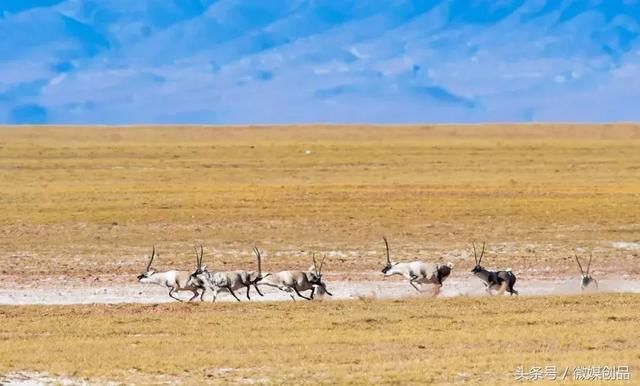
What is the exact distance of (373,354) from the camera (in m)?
15.9

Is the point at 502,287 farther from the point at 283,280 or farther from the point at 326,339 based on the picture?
the point at 326,339

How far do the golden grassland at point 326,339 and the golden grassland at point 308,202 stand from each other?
5.63 meters

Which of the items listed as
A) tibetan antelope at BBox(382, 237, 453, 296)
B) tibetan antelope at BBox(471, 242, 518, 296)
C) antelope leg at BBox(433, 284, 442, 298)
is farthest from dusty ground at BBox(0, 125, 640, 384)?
antelope leg at BBox(433, 284, 442, 298)

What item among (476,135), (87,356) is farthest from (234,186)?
(476,135)

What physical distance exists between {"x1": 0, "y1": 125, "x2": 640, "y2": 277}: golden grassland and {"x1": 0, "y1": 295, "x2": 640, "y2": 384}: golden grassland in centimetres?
563

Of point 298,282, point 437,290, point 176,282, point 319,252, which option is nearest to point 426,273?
point 437,290

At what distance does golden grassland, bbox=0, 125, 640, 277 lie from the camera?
27969 mm

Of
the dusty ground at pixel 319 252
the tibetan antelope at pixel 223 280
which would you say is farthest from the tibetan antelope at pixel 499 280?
the tibetan antelope at pixel 223 280

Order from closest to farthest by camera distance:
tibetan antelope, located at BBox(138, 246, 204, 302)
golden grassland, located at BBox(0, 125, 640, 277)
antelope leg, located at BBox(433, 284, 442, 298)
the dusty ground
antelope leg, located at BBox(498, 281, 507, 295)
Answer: the dusty ground → tibetan antelope, located at BBox(138, 246, 204, 302) → antelope leg, located at BBox(498, 281, 507, 295) → antelope leg, located at BBox(433, 284, 442, 298) → golden grassland, located at BBox(0, 125, 640, 277)

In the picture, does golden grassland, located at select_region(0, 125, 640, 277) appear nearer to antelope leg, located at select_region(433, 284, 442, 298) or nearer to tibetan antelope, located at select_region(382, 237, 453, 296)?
tibetan antelope, located at select_region(382, 237, 453, 296)

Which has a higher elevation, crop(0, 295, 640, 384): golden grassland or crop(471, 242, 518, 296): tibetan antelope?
crop(471, 242, 518, 296): tibetan antelope

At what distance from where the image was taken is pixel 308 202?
125 ft

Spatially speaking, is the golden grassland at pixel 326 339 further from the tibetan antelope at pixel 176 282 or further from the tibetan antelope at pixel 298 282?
the tibetan antelope at pixel 176 282

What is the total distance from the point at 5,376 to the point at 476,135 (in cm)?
7615
